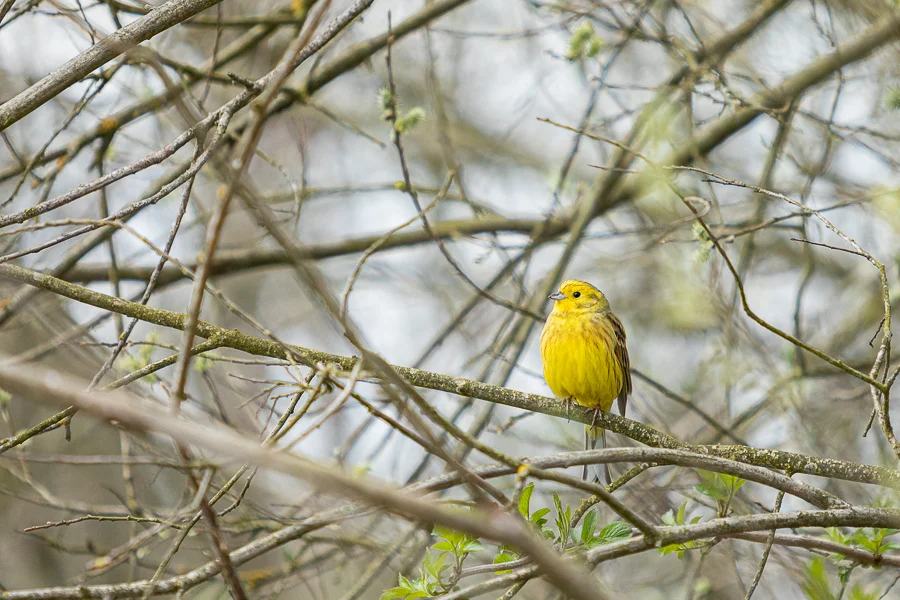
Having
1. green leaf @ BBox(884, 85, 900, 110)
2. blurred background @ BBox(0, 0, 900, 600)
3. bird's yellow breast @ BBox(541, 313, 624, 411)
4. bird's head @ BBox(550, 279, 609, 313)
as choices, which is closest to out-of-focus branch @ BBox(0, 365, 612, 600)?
blurred background @ BBox(0, 0, 900, 600)

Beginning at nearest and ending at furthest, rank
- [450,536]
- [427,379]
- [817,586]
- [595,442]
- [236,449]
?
1. [236,449]
2. [817,586]
3. [450,536]
4. [427,379]
5. [595,442]

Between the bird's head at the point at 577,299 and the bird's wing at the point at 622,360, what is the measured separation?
0.51 ft

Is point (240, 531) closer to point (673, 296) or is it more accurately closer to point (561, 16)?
point (561, 16)

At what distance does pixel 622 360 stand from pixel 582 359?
0.31 meters

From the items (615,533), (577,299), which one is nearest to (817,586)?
(615,533)

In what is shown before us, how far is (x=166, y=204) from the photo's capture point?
20.0 ft

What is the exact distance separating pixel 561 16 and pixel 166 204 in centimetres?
312

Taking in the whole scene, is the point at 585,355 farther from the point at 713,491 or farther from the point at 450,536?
the point at 450,536

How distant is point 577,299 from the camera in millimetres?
5211

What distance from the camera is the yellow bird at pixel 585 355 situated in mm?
4703

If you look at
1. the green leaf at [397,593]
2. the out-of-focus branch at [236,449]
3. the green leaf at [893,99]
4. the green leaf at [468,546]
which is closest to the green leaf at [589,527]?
the green leaf at [468,546]

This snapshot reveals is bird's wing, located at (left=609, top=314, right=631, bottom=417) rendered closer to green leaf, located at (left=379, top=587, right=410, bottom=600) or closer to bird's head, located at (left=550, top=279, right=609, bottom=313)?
bird's head, located at (left=550, top=279, right=609, bottom=313)

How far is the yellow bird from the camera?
185 inches

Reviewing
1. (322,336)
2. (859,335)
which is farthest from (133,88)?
(322,336)
